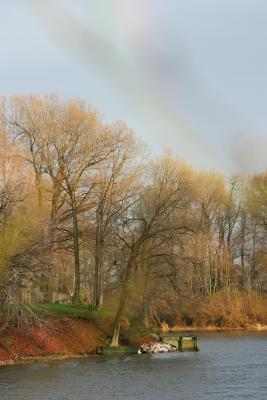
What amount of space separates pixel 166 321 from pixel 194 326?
400 centimetres

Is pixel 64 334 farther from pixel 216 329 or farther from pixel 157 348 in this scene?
pixel 216 329

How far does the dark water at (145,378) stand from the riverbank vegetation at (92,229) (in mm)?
5944

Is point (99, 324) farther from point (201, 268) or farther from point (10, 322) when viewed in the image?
point (201, 268)

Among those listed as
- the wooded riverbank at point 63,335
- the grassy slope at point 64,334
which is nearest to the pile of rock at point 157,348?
the wooded riverbank at point 63,335

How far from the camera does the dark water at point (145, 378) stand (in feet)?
95.3

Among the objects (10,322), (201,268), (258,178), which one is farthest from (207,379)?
(258,178)

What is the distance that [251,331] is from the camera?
259 ft

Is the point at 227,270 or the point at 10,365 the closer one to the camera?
the point at 10,365

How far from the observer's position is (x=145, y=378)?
115ft

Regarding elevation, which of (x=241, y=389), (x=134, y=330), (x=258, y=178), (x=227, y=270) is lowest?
(x=241, y=389)

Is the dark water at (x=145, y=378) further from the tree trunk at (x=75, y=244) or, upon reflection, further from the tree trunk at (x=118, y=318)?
the tree trunk at (x=75, y=244)

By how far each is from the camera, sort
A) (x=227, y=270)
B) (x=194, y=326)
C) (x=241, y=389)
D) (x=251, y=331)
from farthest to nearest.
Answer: (x=227, y=270) < (x=194, y=326) < (x=251, y=331) < (x=241, y=389)

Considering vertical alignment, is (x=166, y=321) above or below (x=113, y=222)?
below

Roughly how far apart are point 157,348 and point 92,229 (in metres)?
14.3
